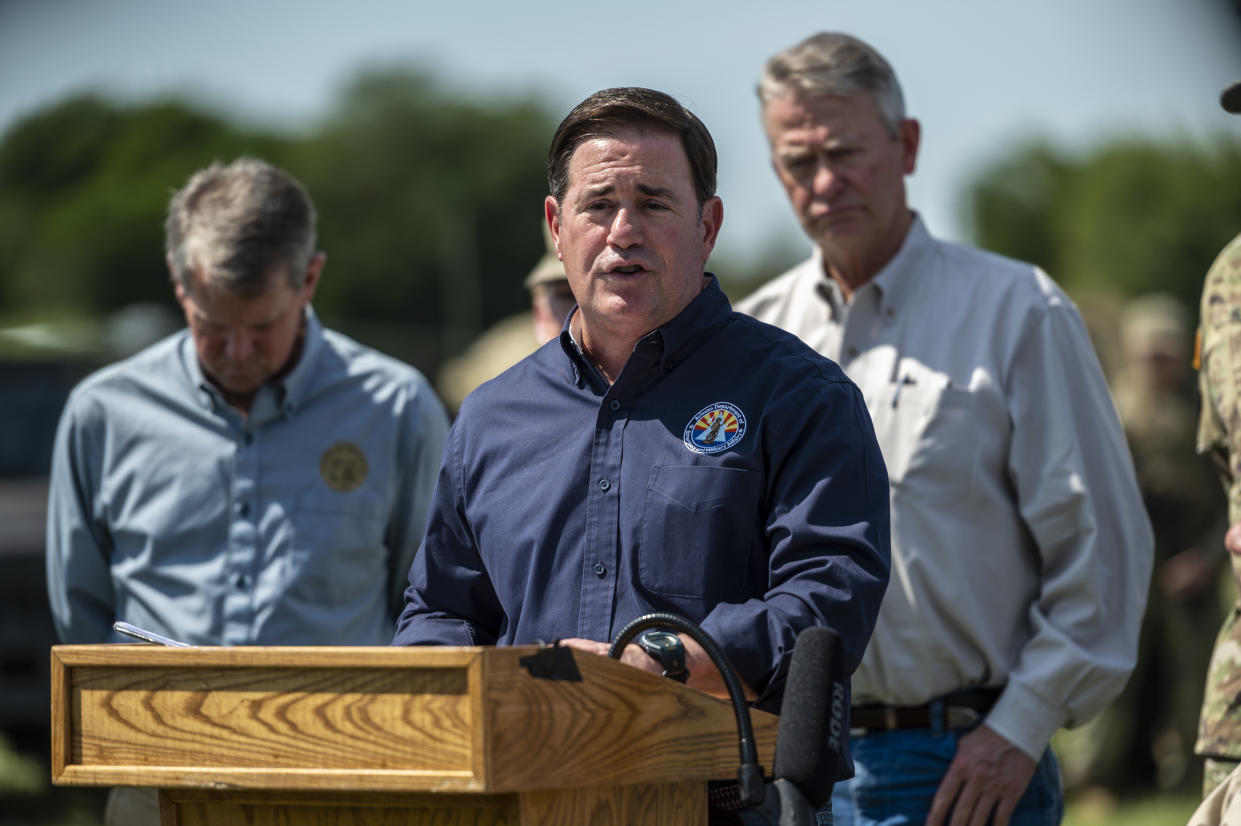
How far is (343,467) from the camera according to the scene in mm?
4773

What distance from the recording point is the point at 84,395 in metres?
4.84

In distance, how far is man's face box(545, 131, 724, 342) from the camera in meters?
2.98

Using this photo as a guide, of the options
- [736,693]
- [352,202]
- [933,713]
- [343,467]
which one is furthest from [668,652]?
[352,202]

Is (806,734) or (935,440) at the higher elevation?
(935,440)

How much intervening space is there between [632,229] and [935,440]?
138 cm

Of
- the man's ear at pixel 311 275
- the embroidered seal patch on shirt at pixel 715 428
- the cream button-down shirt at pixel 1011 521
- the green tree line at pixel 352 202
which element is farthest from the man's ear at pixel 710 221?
the green tree line at pixel 352 202

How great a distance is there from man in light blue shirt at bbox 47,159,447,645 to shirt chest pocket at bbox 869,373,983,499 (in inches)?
58.5

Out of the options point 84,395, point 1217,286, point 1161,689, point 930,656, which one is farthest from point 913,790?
point 1161,689

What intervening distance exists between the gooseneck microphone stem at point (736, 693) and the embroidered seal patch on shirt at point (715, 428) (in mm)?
470

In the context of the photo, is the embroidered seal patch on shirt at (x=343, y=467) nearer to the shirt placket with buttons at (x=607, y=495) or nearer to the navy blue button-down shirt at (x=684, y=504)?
the navy blue button-down shirt at (x=684, y=504)

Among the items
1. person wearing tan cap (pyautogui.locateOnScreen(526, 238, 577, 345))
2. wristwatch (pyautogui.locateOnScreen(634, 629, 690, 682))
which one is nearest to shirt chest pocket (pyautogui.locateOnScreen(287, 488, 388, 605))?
person wearing tan cap (pyautogui.locateOnScreen(526, 238, 577, 345))

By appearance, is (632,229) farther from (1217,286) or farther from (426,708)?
(1217,286)

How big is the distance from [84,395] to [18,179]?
6703cm

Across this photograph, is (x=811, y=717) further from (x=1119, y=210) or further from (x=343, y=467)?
(x=1119, y=210)
